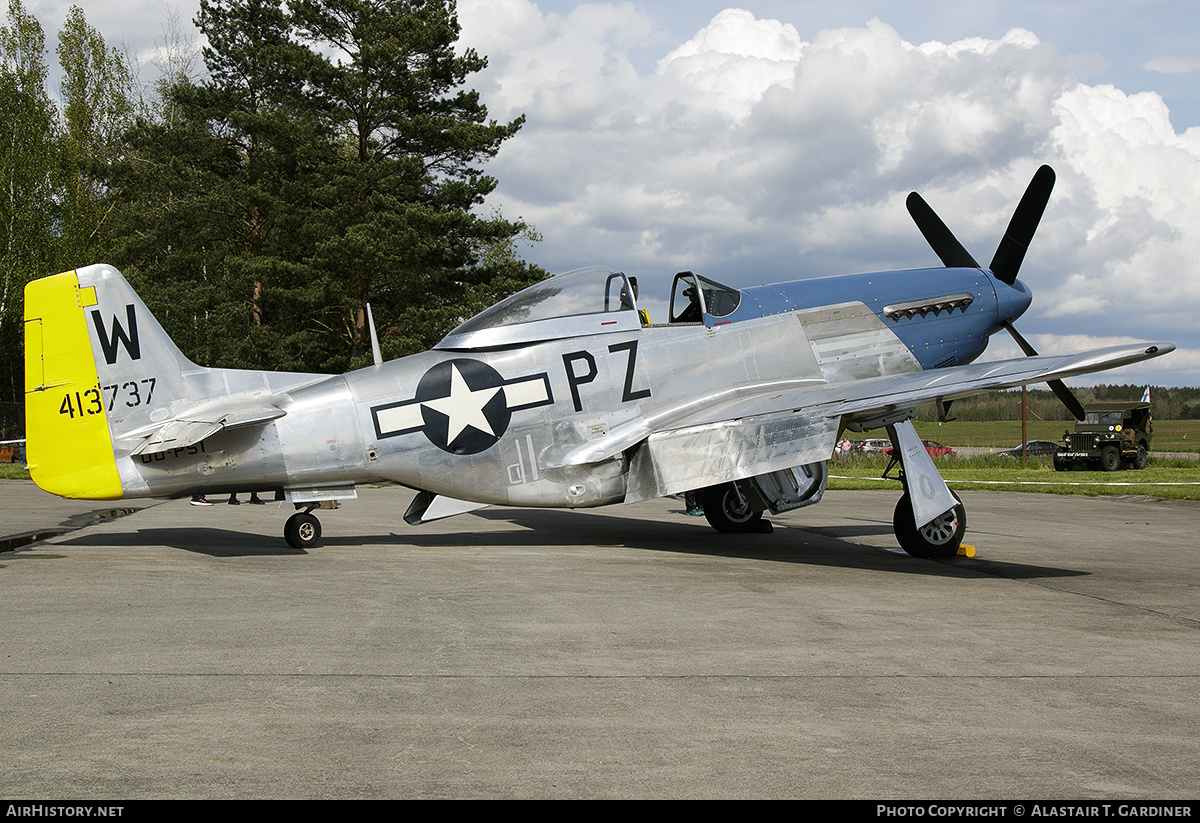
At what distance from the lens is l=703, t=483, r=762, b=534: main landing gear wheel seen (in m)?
13.9

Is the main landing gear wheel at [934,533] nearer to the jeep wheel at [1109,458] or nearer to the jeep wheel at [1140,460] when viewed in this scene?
the jeep wheel at [1109,458]

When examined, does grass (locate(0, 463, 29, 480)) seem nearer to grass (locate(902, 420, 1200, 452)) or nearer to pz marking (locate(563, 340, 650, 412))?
pz marking (locate(563, 340, 650, 412))

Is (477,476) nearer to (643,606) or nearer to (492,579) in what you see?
(492,579)

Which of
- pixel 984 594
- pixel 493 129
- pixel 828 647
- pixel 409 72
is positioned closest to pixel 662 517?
pixel 984 594

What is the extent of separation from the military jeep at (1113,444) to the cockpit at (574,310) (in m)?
31.3

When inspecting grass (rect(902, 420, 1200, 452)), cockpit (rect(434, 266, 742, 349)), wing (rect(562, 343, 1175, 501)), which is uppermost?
cockpit (rect(434, 266, 742, 349))

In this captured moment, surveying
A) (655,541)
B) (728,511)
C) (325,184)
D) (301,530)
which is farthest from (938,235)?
(325,184)

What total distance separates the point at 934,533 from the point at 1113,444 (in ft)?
106

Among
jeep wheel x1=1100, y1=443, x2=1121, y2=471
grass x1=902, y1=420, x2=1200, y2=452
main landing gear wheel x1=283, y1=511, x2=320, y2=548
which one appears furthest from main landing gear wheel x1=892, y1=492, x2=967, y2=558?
grass x1=902, y1=420, x2=1200, y2=452

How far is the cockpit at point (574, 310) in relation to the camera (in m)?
11.1

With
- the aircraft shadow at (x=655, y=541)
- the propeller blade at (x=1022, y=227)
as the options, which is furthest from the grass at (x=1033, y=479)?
the propeller blade at (x=1022, y=227)

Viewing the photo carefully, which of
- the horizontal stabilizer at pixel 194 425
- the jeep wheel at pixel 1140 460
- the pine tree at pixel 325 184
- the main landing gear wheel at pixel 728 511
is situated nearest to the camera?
the horizontal stabilizer at pixel 194 425

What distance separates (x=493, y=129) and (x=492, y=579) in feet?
92.2

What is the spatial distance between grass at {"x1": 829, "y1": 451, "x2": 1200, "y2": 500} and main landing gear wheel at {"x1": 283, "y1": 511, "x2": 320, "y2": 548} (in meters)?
17.1
